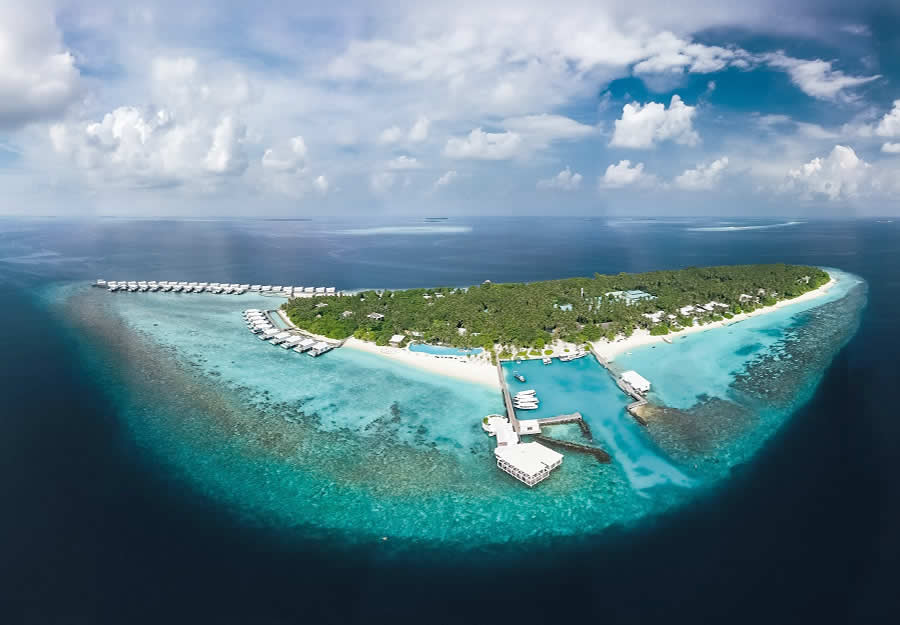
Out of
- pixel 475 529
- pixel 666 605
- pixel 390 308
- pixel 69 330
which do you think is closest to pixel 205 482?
pixel 475 529

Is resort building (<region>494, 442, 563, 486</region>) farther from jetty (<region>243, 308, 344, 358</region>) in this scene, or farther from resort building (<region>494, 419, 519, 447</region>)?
jetty (<region>243, 308, 344, 358</region>)

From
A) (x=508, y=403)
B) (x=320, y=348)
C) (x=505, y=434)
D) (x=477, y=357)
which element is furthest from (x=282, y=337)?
(x=505, y=434)

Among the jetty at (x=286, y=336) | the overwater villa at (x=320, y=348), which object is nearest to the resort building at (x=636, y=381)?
the jetty at (x=286, y=336)

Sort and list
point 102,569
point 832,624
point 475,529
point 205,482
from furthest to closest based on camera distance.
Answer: point 205,482, point 475,529, point 102,569, point 832,624

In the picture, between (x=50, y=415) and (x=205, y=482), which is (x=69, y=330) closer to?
(x=50, y=415)

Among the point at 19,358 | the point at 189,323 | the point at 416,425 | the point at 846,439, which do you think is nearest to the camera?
the point at 846,439

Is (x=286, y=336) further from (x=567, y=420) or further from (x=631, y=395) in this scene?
(x=631, y=395)

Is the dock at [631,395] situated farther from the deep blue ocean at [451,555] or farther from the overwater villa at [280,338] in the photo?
the overwater villa at [280,338]
